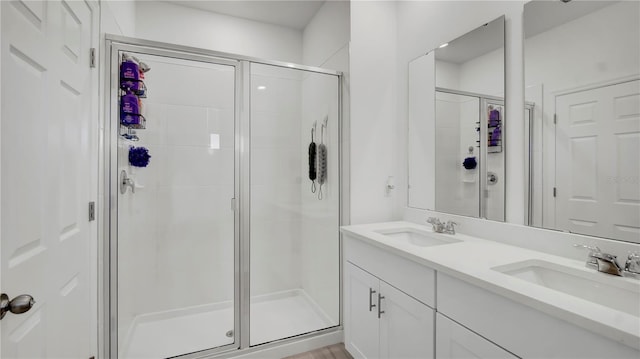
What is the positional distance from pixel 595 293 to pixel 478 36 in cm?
141

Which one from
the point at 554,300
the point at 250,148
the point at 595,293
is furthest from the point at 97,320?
the point at 595,293

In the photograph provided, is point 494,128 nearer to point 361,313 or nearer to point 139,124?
point 361,313

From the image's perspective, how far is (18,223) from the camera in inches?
34.6

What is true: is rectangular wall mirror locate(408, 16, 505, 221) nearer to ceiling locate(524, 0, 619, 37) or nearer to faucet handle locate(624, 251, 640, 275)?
ceiling locate(524, 0, 619, 37)

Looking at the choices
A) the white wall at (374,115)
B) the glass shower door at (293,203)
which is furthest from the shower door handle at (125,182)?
A: the white wall at (374,115)

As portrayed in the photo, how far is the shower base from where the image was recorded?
2.01 m

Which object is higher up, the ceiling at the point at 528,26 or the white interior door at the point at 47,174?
the ceiling at the point at 528,26

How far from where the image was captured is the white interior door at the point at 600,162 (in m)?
1.16

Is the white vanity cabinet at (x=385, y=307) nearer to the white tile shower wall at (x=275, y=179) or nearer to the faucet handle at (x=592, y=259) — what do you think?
the faucet handle at (x=592, y=259)

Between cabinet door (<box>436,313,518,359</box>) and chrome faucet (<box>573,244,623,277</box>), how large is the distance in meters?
0.49

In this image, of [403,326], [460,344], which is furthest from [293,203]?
[460,344]

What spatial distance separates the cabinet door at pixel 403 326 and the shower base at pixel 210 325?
2.77ft

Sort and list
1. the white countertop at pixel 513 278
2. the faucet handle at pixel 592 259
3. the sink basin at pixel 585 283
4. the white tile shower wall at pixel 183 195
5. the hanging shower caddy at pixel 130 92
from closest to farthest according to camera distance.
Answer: the white countertop at pixel 513 278
the sink basin at pixel 585 283
the faucet handle at pixel 592 259
the hanging shower caddy at pixel 130 92
the white tile shower wall at pixel 183 195

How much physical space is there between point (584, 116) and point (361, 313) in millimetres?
1512
